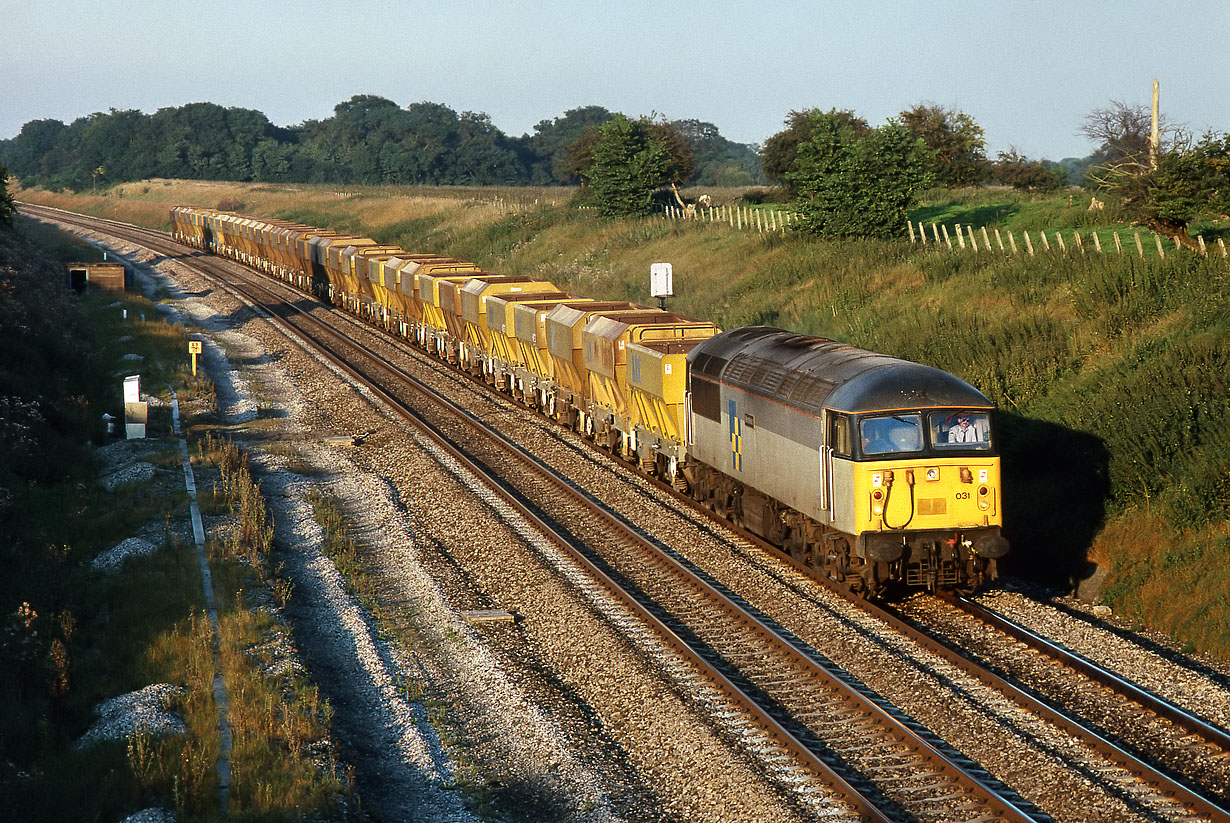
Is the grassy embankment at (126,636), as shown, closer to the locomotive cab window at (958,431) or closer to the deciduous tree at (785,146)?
the locomotive cab window at (958,431)

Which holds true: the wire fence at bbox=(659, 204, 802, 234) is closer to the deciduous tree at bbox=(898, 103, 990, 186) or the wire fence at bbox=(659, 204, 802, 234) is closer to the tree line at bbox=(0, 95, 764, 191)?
the deciduous tree at bbox=(898, 103, 990, 186)

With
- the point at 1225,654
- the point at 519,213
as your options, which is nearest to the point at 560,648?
the point at 1225,654

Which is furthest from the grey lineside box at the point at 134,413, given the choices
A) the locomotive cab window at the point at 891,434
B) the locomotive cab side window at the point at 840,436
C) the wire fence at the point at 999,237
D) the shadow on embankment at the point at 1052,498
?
the wire fence at the point at 999,237

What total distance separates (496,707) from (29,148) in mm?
210925

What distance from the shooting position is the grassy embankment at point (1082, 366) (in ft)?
56.2

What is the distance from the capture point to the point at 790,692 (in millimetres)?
14039

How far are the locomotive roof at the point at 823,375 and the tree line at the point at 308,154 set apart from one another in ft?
437

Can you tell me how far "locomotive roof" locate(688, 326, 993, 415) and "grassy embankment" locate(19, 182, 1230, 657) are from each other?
3101 millimetres

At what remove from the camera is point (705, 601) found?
17516 mm

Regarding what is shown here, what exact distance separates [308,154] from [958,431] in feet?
538

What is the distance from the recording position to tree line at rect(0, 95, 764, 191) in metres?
155

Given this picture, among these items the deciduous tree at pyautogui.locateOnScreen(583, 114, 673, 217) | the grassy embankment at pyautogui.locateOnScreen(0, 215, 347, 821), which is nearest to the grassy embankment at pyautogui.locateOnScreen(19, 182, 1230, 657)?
the grassy embankment at pyautogui.locateOnScreen(0, 215, 347, 821)

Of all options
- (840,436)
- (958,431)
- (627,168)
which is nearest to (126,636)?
(840,436)

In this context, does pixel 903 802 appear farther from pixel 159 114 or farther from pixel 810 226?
pixel 159 114
